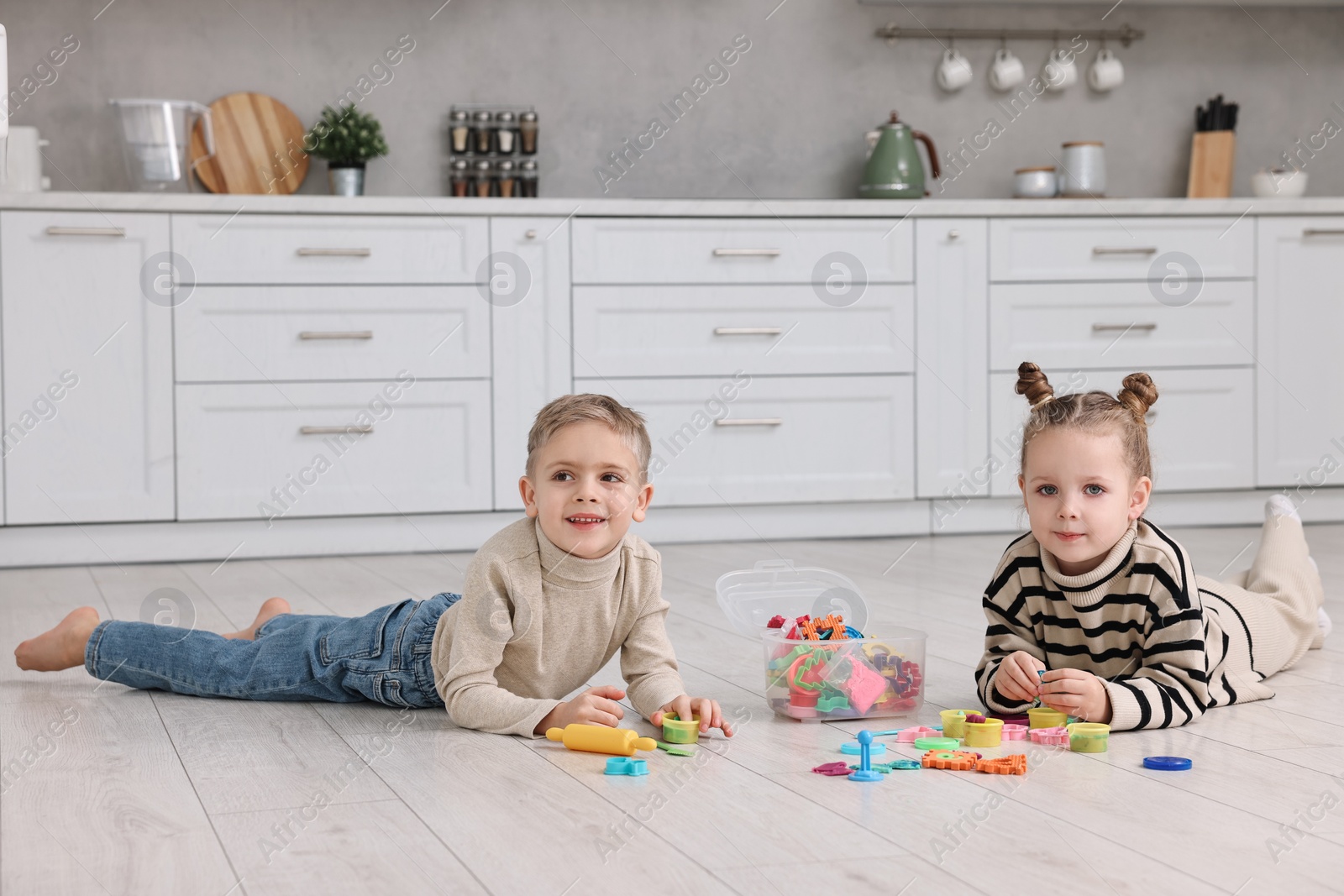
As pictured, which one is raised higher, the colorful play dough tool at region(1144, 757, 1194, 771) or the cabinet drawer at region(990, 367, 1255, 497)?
the cabinet drawer at region(990, 367, 1255, 497)

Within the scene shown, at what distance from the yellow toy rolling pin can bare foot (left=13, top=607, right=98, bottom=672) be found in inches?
27.9

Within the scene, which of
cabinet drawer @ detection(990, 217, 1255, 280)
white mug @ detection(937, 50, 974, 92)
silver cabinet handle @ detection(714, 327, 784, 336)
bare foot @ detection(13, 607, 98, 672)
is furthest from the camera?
white mug @ detection(937, 50, 974, 92)

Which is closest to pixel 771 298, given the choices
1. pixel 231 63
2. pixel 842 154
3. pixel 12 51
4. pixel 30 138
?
pixel 842 154

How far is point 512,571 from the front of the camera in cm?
147

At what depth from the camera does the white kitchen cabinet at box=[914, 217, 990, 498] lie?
11.3ft

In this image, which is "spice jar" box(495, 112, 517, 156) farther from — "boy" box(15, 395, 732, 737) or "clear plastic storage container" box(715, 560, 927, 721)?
"clear plastic storage container" box(715, 560, 927, 721)

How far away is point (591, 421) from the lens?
1.46 m

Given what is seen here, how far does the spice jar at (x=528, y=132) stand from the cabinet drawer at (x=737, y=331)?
562mm

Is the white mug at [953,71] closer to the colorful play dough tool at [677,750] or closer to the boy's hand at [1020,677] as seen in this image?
the boy's hand at [1020,677]

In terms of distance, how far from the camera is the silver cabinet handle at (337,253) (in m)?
3.13

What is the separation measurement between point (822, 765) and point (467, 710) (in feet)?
1.29

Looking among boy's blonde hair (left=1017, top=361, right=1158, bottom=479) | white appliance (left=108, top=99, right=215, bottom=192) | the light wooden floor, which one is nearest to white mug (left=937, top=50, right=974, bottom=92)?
white appliance (left=108, top=99, right=215, bottom=192)

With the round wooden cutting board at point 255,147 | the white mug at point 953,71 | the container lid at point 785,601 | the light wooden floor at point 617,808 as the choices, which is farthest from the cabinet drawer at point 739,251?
the light wooden floor at point 617,808

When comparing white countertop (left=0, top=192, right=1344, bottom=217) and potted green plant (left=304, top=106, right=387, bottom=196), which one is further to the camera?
potted green plant (left=304, top=106, right=387, bottom=196)
